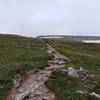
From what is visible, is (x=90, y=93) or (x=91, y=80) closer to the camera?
(x=90, y=93)

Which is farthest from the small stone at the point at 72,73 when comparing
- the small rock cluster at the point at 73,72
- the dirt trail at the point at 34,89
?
the dirt trail at the point at 34,89

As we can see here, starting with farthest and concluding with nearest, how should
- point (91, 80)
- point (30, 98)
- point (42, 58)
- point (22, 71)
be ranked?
point (42, 58) → point (22, 71) → point (91, 80) → point (30, 98)

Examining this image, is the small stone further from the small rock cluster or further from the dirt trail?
the dirt trail

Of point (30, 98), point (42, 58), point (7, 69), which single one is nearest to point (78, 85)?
point (30, 98)

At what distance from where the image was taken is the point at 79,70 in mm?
38438

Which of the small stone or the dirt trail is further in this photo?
the small stone

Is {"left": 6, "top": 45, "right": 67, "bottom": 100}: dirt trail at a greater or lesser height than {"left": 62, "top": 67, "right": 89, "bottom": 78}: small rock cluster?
lesser

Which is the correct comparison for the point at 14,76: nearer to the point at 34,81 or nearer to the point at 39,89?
the point at 34,81

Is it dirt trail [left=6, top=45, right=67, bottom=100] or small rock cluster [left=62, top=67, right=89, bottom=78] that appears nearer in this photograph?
dirt trail [left=6, top=45, right=67, bottom=100]

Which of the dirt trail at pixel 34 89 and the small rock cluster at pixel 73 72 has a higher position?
the small rock cluster at pixel 73 72

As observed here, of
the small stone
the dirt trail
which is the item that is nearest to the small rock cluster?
the small stone

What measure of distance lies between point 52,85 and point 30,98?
9.41ft

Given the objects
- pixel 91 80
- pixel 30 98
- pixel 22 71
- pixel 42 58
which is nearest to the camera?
pixel 30 98

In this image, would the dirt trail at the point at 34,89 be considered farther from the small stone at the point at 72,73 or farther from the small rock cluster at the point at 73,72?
the small stone at the point at 72,73
